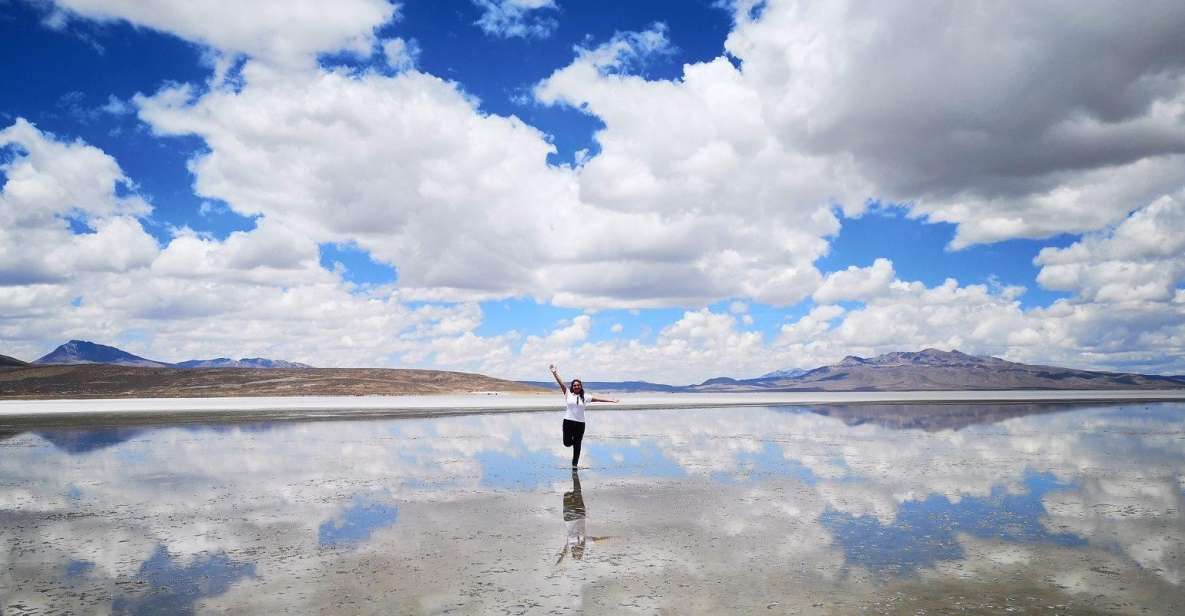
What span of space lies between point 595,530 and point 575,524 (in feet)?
1.92

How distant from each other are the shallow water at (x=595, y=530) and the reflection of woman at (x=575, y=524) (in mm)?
61

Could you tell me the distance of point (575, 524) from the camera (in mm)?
12242

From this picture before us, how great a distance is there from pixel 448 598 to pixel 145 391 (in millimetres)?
107960

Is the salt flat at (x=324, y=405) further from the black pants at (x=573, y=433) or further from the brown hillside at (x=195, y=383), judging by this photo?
the black pants at (x=573, y=433)

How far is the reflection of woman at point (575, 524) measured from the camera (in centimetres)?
1034

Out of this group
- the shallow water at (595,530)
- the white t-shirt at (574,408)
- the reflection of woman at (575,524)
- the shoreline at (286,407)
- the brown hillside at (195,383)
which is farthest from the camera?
the brown hillside at (195,383)

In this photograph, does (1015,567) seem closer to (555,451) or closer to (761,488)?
(761,488)

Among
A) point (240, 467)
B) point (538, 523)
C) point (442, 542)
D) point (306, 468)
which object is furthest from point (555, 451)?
point (442, 542)

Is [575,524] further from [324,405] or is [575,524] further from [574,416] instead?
[324,405]

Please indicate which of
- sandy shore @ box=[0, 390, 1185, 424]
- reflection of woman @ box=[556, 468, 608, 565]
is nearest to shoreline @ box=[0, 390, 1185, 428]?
sandy shore @ box=[0, 390, 1185, 424]

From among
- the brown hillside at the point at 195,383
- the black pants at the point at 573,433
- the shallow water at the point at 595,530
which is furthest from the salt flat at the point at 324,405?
the black pants at the point at 573,433

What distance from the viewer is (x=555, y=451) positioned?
936 inches

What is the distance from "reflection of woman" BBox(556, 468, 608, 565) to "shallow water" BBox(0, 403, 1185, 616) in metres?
0.06

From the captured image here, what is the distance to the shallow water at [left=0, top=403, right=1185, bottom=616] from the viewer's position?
816 cm
